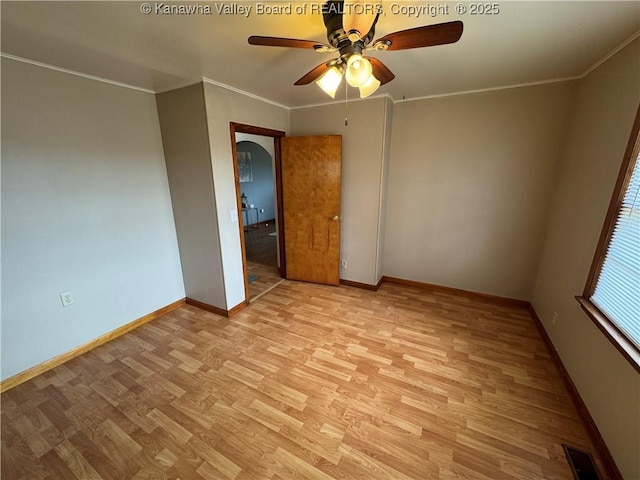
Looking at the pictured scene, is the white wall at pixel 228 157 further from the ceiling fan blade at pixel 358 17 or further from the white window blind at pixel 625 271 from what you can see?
the white window blind at pixel 625 271

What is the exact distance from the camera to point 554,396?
1.69 meters

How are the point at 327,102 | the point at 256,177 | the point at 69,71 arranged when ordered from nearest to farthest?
the point at 69,71
the point at 327,102
the point at 256,177

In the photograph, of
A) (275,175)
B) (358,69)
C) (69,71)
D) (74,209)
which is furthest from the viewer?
(275,175)

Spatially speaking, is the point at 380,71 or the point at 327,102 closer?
the point at 380,71

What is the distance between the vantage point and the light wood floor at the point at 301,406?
4.35 feet

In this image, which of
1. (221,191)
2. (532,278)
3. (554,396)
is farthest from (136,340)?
(532,278)

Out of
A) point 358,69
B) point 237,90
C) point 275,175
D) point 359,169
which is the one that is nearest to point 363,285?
point 359,169

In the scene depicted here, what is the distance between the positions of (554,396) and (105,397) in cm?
308

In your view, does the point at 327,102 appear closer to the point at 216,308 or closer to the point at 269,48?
the point at 269,48

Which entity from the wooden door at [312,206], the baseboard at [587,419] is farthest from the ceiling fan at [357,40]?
the baseboard at [587,419]

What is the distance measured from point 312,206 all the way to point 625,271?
2600mm

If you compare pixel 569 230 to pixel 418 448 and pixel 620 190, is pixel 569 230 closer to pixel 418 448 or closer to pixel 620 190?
pixel 620 190

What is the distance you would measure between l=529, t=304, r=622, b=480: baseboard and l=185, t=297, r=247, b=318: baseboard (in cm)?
281

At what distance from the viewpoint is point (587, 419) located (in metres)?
1.48
